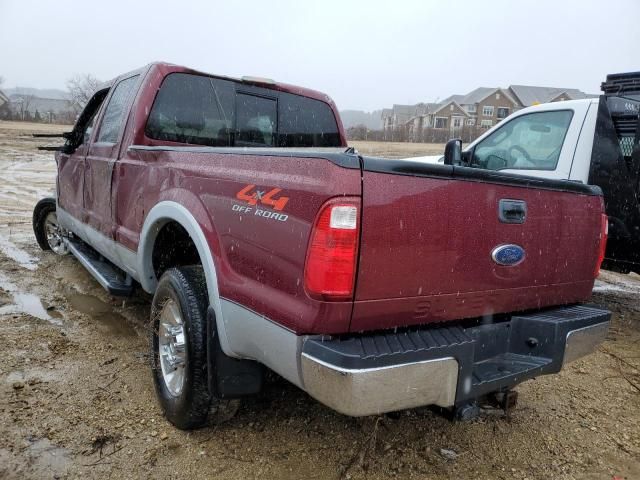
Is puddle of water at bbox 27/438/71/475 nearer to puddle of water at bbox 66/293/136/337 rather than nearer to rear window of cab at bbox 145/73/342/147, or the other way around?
puddle of water at bbox 66/293/136/337

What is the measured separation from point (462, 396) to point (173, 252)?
2110 millimetres

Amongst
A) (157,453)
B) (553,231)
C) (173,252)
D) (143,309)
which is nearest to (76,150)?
(143,309)

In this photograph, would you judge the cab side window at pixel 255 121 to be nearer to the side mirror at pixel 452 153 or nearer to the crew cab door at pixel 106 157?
the crew cab door at pixel 106 157

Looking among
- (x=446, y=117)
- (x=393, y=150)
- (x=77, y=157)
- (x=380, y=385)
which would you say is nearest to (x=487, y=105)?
(x=446, y=117)

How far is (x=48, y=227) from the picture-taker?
672cm

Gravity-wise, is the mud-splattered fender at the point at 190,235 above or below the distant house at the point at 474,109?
below

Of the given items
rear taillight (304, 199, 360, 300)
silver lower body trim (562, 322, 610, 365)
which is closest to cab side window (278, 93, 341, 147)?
rear taillight (304, 199, 360, 300)

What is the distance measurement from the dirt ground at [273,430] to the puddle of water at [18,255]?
2238 mm

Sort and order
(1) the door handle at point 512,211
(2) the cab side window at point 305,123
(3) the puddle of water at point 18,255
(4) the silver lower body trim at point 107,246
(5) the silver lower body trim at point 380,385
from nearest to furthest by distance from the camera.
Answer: (5) the silver lower body trim at point 380,385 < (1) the door handle at point 512,211 < (4) the silver lower body trim at point 107,246 < (2) the cab side window at point 305,123 < (3) the puddle of water at point 18,255

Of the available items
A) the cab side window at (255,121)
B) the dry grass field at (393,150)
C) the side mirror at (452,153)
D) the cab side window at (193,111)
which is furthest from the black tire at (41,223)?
the dry grass field at (393,150)

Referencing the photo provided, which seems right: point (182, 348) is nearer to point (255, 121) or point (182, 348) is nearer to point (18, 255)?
point (255, 121)

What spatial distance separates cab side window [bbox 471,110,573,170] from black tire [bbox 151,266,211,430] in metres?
3.63

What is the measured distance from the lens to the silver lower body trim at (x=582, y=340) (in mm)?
2492

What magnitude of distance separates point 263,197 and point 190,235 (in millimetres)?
658
